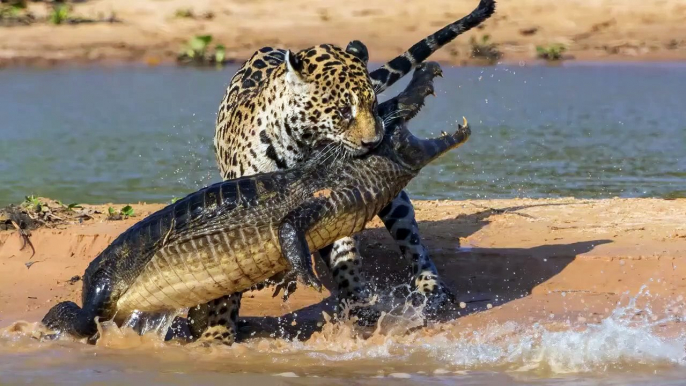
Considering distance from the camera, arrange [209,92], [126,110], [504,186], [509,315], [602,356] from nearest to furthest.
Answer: [602,356]
[509,315]
[504,186]
[126,110]
[209,92]

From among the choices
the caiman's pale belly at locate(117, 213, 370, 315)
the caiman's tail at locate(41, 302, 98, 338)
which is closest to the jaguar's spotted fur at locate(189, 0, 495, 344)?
the caiman's pale belly at locate(117, 213, 370, 315)

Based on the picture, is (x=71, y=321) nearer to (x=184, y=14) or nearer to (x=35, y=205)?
(x=35, y=205)

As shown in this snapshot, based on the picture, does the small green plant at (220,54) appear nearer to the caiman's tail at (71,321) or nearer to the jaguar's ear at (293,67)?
the jaguar's ear at (293,67)

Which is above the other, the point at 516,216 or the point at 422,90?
the point at 422,90

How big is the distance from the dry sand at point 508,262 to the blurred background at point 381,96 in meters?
2.33

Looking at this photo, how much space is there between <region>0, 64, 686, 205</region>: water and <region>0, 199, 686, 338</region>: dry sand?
2.31 metres

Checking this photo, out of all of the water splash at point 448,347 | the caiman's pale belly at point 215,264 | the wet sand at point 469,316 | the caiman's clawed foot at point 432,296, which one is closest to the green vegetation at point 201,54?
the wet sand at point 469,316

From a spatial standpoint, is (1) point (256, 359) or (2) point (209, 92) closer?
(1) point (256, 359)

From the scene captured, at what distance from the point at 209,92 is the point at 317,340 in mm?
12932

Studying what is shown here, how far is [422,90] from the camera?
6973 mm

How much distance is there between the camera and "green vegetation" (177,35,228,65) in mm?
22391

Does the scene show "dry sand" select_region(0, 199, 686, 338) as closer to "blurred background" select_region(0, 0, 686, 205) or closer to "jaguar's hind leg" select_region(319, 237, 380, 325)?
"jaguar's hind leg" select_region(319, 237, 380, 325)

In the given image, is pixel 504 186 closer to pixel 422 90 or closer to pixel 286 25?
pixel 422 90

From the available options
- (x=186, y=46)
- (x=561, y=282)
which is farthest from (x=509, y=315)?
(x=186, y=46)
